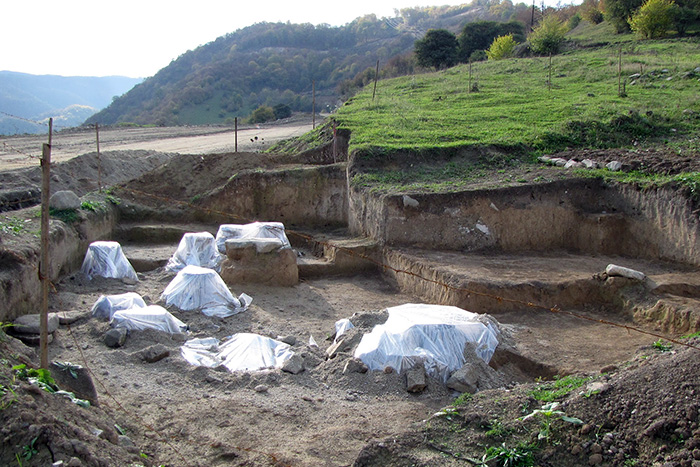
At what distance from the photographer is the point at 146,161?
1800cm

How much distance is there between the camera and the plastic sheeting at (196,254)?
34.5 feet

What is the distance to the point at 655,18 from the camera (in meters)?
26.0

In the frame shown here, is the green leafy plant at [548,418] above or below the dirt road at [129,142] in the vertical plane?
below

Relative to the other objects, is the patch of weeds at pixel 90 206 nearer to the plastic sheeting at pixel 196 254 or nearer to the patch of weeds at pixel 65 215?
the patch of weeds at pixel 65 215

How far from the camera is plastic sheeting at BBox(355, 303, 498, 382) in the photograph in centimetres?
649

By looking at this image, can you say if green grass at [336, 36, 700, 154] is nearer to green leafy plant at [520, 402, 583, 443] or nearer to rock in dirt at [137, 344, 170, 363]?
rock in dirt at [137, 344, 170, 363]

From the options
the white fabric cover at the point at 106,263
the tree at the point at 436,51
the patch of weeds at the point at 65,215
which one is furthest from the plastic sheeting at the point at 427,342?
the tree at the point at 436,51

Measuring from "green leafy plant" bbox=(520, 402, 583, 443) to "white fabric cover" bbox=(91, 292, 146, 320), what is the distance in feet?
18.0

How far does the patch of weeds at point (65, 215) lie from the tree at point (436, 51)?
1068 inches

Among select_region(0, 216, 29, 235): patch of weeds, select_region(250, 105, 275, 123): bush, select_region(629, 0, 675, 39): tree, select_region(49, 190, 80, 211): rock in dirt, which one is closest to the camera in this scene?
select_region(0, 216, 29, 235): patch of weeds

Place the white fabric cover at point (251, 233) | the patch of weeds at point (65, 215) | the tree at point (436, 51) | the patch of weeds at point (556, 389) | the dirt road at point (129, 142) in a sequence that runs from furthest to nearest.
→ the tree at point (436, 51)
the dirt road at point (129, 142)
the white fabric cover at point (251, 233)
the patch of weeds at point (65, 215)
the patch of weeds at point (556, 389)

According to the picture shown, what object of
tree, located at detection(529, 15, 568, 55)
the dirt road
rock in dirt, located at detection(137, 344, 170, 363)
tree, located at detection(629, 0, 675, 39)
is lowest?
rock in dirt, located at detection(137, 344, 170, 363)

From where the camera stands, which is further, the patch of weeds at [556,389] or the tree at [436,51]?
the tree at [436,51]

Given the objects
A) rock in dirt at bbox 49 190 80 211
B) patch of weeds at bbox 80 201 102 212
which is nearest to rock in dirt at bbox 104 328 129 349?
rock in dirt at bbox 49 190 80 211
